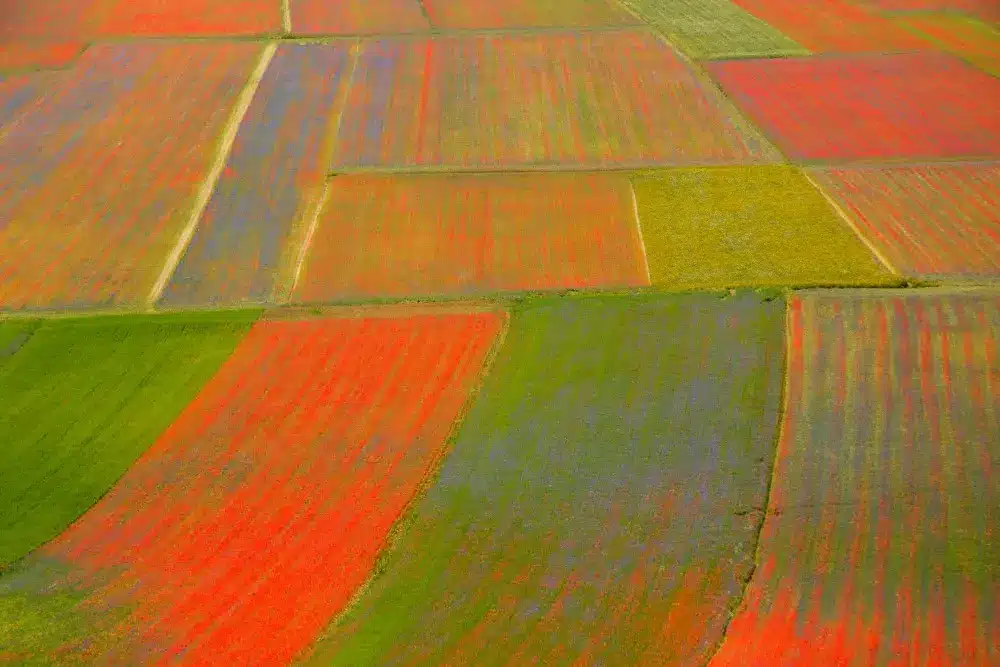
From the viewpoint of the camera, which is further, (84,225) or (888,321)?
(84,225)

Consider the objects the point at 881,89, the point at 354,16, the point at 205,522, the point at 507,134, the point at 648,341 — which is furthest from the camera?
the point at 354,16

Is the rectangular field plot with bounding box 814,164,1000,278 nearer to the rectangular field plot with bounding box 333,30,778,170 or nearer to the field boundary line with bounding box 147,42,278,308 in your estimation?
the rectangular field plot with bounding box 333,30,778,170

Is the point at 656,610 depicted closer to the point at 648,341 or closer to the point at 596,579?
the point at 596,579

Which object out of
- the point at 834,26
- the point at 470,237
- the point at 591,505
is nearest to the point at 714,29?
the point at 834,26

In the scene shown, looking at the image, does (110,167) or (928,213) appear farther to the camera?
(110,167)

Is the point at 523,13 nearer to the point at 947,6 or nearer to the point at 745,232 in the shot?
the point at 947,6

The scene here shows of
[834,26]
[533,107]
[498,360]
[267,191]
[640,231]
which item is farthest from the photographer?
[834,26]

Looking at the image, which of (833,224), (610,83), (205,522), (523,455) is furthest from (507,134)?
(205,522)

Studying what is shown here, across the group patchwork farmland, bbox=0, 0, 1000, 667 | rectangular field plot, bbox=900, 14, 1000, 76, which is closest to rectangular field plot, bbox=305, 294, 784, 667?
patchwork farmland, bbox=0, 0, 1000, 667
